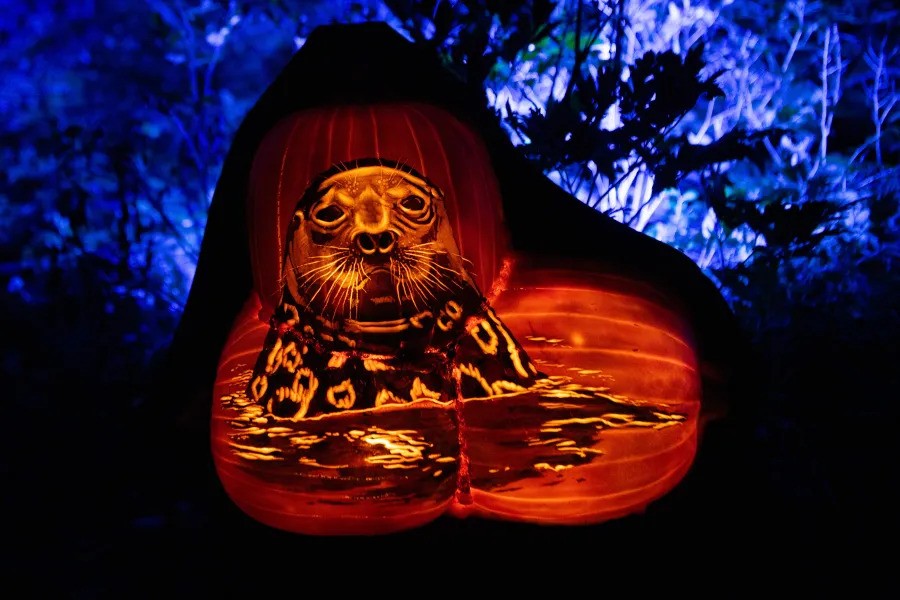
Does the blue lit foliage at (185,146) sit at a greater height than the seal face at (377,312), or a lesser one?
greater

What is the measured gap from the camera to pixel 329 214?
2012mm

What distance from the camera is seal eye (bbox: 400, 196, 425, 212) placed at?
2025mm

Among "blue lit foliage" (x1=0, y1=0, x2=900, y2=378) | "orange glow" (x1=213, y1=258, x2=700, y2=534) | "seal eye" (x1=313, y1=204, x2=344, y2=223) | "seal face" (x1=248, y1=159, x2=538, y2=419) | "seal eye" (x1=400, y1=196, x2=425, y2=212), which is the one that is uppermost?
"blue lit foliage" (x1=0, y1=0, x2=900, y2=378)

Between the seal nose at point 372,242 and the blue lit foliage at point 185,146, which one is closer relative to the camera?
the seal nose at point 372,242

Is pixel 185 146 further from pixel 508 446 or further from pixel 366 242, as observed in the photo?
pixel 508 446

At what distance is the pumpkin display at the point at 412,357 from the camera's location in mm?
1983

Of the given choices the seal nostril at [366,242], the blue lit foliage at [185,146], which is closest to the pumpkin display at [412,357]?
the seal nostril at [366,242]

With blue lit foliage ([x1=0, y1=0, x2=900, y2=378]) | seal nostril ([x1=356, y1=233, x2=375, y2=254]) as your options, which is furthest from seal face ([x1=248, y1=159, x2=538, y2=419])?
blue lit foliage ([x1=0, y1=0, x2=900, y2=378])

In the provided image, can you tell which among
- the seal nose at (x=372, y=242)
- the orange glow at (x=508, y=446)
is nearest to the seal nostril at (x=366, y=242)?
the seal nose at (x=372, y=242)

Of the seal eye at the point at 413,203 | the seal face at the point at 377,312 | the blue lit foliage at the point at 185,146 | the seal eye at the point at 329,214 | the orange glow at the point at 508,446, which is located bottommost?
the orange glow at the point at 508,446

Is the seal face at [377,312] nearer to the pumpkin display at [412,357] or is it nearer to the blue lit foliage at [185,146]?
the pumpkin display at [412,357]

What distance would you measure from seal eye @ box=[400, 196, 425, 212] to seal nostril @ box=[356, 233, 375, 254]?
0.14m

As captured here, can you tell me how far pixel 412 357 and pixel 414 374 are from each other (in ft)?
0.16

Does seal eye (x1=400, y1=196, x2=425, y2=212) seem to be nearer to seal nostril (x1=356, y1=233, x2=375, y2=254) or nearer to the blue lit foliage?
seal nostril (x1=356, y1=233, x2=375, y2=254)
